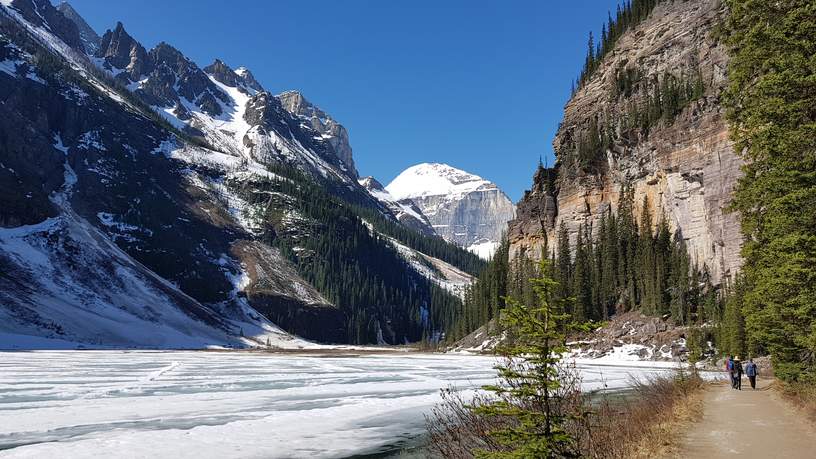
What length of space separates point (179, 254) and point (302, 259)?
39.8 m

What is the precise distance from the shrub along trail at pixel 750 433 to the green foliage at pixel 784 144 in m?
1.99

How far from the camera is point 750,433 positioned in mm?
12031

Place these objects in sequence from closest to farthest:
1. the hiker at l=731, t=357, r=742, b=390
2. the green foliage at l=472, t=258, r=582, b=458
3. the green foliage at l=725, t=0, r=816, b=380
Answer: the green foliage at l=472, t=258, r=582, b=458 → the green foliage at l=725, t=0, r=816, b=380 → the hiker at l=731, t=357, r=742, b=390

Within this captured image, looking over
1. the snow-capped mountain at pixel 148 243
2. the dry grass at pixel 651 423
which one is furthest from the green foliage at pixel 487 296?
the dry grass at pixel 651 423

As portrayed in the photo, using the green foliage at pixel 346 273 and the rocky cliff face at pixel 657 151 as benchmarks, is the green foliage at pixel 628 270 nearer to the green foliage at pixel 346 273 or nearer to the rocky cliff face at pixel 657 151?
the rocky cliff face at pixel 657 151

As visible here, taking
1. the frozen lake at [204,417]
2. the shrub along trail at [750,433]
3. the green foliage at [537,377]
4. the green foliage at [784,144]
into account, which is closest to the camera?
the green foliage at [537,377]

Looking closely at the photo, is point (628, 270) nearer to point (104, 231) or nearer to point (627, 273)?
point (627, 273)

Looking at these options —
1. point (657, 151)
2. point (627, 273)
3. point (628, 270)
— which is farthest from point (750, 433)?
point (657, 151)

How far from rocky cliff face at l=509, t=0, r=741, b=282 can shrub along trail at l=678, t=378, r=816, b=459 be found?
39.0 metres

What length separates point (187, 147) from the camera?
19800 cm

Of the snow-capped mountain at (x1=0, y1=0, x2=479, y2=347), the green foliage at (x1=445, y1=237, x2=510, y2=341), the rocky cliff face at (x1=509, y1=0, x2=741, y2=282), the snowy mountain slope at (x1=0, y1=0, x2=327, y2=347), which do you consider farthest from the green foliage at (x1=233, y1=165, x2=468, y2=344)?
the rocky cliff face at (x1=509, y1=0, x2=741, y2=282)

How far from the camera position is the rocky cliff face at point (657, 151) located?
62.3m

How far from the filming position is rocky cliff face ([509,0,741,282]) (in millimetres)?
62281

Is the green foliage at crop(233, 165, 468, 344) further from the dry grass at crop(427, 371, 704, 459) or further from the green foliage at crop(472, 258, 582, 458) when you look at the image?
the green foliage at crop(472, 258, 582, 458)
